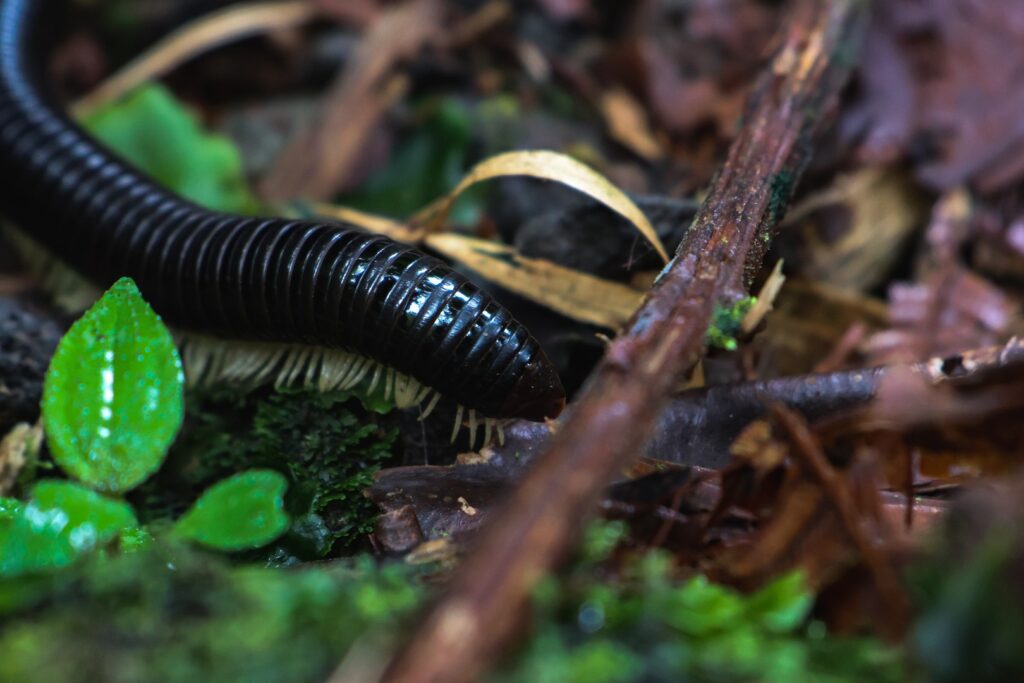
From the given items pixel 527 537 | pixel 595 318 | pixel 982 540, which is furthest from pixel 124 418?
pixel 982 540

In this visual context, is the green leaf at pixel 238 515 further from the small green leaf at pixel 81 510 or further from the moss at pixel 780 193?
the moss at pixel 780 193

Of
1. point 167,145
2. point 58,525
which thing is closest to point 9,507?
point 58,525

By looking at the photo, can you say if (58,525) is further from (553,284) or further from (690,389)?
(553,284)

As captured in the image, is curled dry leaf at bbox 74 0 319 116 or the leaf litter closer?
the leaf litter

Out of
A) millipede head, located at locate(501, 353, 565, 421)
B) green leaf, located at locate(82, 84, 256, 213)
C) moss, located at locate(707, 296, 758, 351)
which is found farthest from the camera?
green leaf, located at locate(82, 84, 256, 213)

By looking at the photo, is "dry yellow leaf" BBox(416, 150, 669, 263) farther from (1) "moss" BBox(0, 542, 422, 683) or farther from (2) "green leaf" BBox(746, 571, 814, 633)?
(1) "moss" BBox(0, 542, 422, 683)

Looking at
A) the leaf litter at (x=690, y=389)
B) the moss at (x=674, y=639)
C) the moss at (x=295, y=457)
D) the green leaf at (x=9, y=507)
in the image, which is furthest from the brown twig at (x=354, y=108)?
the moss at (x=674, y=639)

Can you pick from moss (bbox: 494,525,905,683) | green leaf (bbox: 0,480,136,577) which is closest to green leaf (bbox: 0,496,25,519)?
green leaf (bbox: 0,480,136,577)
